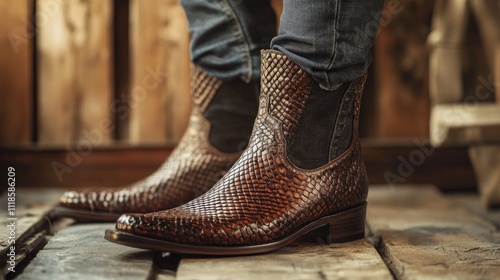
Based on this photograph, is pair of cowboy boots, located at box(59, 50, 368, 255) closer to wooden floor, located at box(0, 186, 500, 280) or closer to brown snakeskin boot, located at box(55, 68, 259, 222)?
wooden floor, located at box(0, 186, 500, 280)

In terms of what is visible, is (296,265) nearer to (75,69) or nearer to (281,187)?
(281,187)

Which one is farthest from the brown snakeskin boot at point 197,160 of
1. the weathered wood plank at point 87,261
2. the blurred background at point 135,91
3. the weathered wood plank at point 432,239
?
the blurred background at point 135,91

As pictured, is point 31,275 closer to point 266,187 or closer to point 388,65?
point 266,187

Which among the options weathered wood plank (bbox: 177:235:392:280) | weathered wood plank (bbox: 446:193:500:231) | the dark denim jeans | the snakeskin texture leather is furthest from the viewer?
weathered wood plank (bbox: 446:193:500:231)

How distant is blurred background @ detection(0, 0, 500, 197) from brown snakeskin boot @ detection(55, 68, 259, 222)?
2.82 feet

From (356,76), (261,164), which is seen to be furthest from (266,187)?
(356,76)

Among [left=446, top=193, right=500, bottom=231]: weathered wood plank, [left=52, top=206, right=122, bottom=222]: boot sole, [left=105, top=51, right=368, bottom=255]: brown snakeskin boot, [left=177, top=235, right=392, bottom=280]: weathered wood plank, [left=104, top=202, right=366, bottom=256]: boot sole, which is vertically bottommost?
[left=446, top=193, right=500, bottom=231]: weathered wood plank

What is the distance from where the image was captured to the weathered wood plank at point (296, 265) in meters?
1.09

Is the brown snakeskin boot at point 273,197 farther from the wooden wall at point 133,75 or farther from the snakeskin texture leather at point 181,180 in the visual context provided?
the wooden wall at point 133,75

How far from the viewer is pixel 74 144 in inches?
96.7

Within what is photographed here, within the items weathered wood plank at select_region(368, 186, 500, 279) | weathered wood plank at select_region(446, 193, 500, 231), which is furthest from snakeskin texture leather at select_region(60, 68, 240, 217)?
weathered wood plank at select_region(446, 193, 500, 231)

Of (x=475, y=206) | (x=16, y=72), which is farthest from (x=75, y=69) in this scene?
(x=475, y=206)

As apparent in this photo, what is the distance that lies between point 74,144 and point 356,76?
142cm

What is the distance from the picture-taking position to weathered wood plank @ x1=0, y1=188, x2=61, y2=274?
130 centimetres
